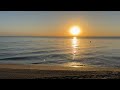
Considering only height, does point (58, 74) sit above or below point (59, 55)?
below

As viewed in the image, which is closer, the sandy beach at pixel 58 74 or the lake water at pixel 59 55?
the sandy beach at pixel 58 74

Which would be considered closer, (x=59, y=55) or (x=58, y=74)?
(x=58, y=74)

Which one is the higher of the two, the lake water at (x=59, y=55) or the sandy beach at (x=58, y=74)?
the lake water at (x=59, y=55)

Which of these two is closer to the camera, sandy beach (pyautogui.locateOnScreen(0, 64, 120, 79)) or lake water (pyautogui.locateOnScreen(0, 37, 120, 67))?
sandy beach (pyautogui.locateOnScreen(0, 64, 120, 79))

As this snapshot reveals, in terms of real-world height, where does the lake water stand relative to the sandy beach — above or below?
above
